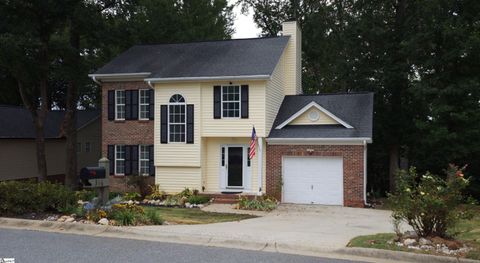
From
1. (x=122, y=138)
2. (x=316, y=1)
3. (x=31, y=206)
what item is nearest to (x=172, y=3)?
(x=316, y=1)

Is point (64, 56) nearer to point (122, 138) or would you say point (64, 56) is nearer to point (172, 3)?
point (122, 138)

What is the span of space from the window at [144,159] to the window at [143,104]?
1480 millimetres

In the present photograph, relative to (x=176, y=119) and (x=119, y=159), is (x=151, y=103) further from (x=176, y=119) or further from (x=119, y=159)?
(x=119, y=159)

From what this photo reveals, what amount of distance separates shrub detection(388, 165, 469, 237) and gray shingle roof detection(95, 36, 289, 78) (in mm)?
11156

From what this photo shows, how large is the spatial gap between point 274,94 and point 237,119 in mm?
2345

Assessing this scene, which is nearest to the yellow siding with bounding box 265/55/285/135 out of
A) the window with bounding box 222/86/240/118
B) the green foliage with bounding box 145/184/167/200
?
the window with bounding box 222/86/240/118

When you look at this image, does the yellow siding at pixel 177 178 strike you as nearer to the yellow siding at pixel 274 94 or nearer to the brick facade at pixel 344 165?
the brick facade at pixel 344 165

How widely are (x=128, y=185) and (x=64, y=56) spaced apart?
27.3 feet

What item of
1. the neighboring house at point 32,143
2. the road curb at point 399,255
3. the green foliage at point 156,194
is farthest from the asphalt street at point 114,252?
the neighboring house at point 32,143

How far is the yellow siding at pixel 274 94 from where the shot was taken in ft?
69.1

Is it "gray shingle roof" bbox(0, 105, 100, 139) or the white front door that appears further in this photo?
"gray shingle roof" bbox(0, 105, 100, 139)

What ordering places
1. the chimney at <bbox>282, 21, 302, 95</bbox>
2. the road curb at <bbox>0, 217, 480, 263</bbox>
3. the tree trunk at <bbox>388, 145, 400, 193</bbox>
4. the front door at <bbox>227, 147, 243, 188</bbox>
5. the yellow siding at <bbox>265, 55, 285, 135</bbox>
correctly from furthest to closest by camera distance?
the tree trunk at <bbox>388, 145, 400, 193</bbox> → the chimney at <bbox>282, 21, 302, 95</bbox> → the front door at <bbox>227, 147, 243, 188</bbox> → the yellow siding at <bbox>265, 55, 285, 135</bbox> → the road curb at <bbox>0, 217, 480, 263</bbox>

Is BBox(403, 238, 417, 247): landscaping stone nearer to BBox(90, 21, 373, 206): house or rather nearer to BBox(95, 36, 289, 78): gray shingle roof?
BBox(90, 21, 373, 206): house

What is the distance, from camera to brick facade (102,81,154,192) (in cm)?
2321
